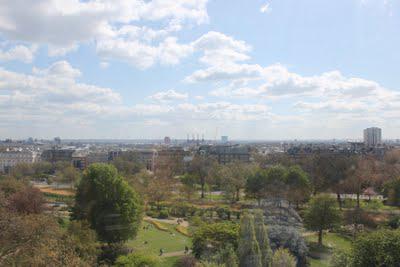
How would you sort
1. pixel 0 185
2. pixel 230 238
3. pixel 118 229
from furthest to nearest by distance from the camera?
pixel 0 185 → pixel 118 229 → pixel 230 238

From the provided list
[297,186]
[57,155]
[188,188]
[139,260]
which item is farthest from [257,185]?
[57,155]

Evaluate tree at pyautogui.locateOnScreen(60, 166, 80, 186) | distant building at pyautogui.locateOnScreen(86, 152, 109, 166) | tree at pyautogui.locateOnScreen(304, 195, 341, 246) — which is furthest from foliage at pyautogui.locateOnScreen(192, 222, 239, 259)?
distant building at pyautogui.locateOnScreen(86, 152, 109, 166)

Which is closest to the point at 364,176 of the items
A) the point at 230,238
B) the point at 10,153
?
the point at 230,238

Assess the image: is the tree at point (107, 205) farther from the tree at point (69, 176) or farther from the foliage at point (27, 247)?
the tree at point (69, 176)

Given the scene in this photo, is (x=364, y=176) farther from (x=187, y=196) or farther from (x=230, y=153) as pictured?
(x=230, y=153)

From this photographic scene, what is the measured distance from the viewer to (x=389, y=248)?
18.1m

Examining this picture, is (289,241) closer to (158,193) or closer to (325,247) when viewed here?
(325,247)

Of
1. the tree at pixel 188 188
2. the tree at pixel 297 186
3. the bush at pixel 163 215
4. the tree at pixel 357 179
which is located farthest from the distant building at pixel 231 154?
the bush at pixel 163 215

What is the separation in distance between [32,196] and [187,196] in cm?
2292

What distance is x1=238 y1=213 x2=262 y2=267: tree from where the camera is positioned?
19281mm

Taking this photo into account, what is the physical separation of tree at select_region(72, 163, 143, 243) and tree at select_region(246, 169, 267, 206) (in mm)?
19126

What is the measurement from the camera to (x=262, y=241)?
20.3 m

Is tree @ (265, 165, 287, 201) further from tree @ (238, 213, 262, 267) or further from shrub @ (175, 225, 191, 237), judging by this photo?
tree @ (238, 213, 262, 267)

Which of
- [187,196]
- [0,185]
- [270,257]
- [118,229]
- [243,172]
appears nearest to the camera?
[270,257]
